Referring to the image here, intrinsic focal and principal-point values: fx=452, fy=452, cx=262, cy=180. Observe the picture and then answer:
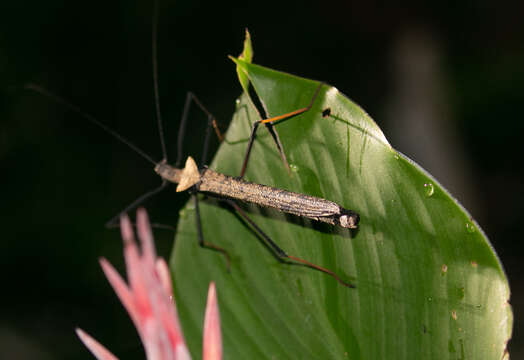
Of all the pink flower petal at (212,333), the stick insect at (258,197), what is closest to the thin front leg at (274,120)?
the stick insect at (258,197)

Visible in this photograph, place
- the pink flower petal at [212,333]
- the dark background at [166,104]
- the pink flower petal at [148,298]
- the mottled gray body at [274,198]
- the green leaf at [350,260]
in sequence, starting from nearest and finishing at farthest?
1. the pink flower petal at [148,298]
2. the pink flower petal at [212,333]
3. the green leaf at [350,260]
4. the mottled gray body at [274,198]
5. the dark background at [166,104]

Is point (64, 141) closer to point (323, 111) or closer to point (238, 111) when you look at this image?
point (238, 111)

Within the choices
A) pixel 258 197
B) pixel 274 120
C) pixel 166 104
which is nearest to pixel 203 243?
pixel 258 197

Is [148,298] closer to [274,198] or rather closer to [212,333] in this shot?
[212,333]

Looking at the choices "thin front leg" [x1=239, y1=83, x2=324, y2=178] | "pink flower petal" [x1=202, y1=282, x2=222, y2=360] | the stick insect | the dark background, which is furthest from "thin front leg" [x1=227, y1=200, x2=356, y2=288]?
the dark background

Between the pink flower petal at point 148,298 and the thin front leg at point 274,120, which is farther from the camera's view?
the thin front leg at point 274,120

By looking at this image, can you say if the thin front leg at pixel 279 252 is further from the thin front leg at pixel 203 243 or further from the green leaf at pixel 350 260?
the thin front leg at pixel 203 243

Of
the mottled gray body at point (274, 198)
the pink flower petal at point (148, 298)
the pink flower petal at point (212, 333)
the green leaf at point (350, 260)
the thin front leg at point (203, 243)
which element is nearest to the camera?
the pink flower petal at point (148, 298)
